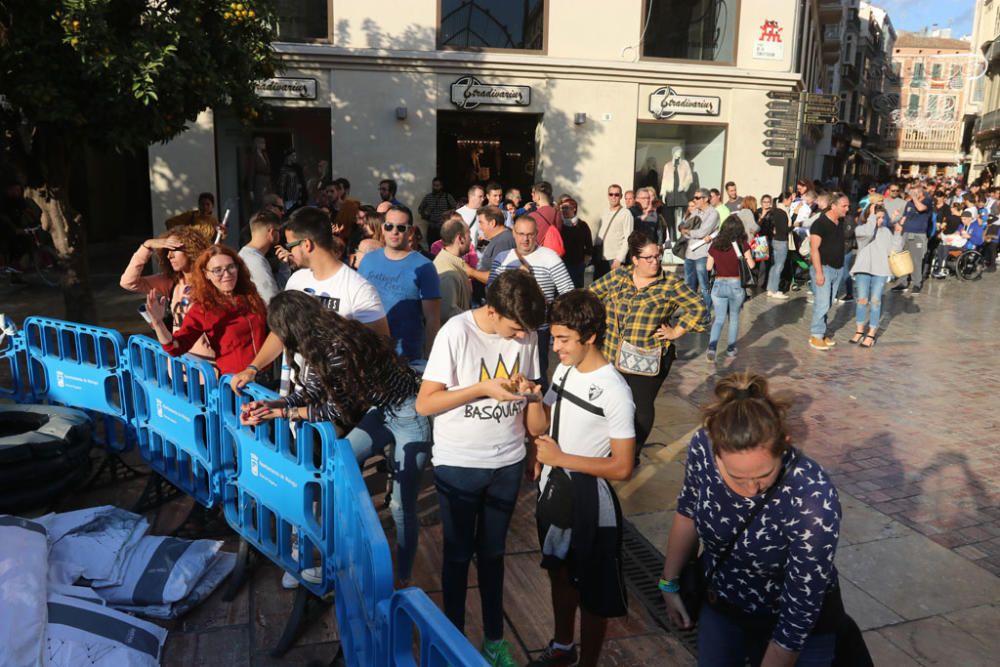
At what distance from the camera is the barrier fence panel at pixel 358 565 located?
2.33 metres

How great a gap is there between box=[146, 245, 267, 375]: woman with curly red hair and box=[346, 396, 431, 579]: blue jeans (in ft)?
3.86

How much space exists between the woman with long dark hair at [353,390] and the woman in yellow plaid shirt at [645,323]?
6.29 ft

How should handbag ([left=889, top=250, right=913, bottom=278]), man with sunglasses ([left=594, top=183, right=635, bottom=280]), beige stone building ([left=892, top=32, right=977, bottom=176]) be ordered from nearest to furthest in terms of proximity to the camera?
1. handbag ([left=889, top=250, right=913, bottom=278])
2. man with sunglasses ([left=594, top=183, right=635, bottom=280])
3. beige stone building ([left=892, top=32, right=977, bottom=176])

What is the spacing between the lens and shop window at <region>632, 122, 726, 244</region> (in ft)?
54.4

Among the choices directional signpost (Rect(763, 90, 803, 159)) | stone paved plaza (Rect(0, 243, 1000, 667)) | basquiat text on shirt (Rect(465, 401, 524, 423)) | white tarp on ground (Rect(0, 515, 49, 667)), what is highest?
directional signpost (Rect(763, 90, 803, 159))

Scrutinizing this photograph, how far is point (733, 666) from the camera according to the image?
103 inches

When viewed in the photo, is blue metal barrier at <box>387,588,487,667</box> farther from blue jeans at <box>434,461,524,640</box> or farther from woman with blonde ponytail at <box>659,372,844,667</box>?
blue jeans at <box>434,461,524,640</box>

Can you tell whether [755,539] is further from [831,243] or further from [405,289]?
[831,243]

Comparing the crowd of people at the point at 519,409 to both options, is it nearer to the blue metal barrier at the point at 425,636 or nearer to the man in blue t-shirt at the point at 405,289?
the man in blue t-shirt at the point at 405,289

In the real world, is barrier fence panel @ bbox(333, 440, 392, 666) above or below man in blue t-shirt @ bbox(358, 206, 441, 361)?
below

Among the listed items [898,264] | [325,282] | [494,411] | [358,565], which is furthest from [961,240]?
[358,565]

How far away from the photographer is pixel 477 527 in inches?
138

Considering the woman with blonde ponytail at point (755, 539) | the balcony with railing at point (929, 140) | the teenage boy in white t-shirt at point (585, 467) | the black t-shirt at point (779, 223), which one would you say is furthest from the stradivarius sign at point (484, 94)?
the balcony with railing at point (929, 140)

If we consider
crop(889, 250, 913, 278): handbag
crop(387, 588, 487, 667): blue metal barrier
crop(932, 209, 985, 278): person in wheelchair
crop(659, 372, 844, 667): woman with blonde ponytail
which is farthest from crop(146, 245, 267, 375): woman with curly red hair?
crop(932, 209, 985, 278): person in wheelchair
